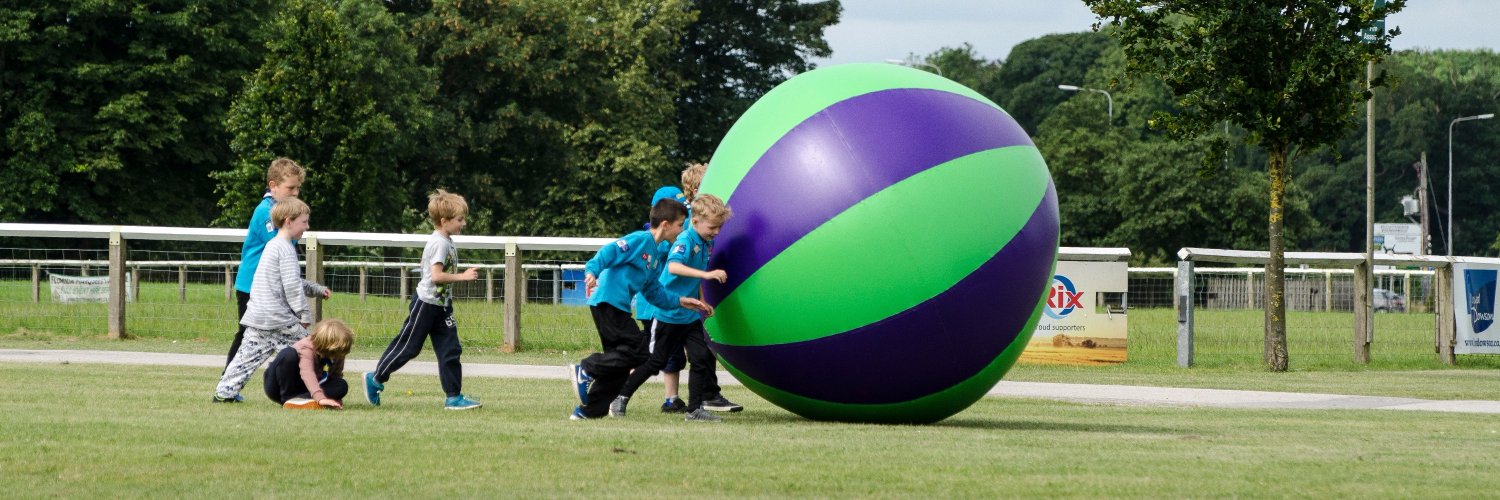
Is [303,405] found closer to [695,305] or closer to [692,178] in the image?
[695,305]

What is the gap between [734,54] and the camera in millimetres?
54844

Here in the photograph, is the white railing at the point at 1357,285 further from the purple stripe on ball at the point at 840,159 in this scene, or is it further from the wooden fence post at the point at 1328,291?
the purple stripe on ball at the point at 840,159

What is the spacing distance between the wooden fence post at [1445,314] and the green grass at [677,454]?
30.4ft

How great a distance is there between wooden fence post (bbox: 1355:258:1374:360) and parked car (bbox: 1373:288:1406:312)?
816cm

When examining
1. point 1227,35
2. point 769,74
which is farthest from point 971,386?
point 769,74

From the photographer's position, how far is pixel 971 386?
8227mm

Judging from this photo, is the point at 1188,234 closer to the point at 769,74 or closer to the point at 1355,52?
the point at 769,74

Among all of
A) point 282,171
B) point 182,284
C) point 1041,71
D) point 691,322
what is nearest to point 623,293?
point 691,322

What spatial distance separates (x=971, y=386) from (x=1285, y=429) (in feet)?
6.78

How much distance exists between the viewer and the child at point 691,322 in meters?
7.93

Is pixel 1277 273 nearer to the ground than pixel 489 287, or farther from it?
farther from it

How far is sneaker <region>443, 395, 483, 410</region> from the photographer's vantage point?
30.1 ft

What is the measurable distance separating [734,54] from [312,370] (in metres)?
46.5

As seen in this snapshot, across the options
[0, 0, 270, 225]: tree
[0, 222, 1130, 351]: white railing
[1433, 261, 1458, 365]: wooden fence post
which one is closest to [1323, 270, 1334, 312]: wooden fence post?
[1433, 261, 1458, 365]: wooden fence post
